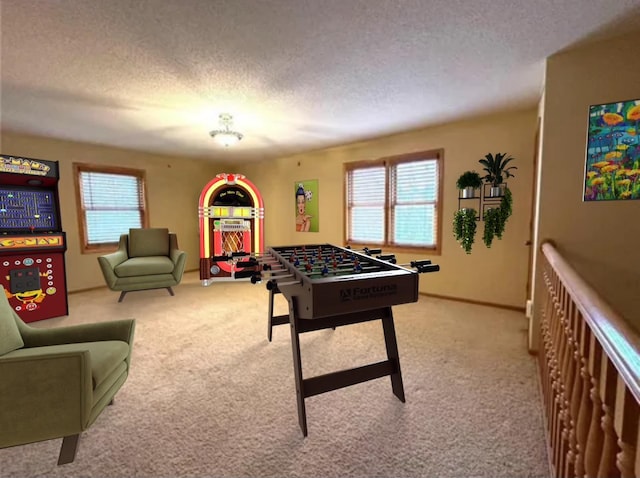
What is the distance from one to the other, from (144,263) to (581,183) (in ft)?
15.4

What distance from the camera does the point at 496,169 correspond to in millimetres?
3287

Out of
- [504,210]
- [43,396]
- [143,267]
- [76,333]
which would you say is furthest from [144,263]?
[504,210]

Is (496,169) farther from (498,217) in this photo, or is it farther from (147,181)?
(147,181)

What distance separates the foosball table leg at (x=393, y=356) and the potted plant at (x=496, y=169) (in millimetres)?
2286

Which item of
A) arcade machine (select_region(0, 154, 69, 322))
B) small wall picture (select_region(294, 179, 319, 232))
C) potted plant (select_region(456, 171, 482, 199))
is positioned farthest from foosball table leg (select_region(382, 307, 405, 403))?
arcade machine (select_region(0, 154, 69, 322))

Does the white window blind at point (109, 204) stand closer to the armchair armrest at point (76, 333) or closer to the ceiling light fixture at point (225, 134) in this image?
the ceiling light fixture at point (225, 134)

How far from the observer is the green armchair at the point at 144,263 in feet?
12.4

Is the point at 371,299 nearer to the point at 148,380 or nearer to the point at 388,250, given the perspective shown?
the point at 148,380

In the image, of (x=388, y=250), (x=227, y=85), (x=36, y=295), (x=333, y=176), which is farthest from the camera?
(x=333, y=176)

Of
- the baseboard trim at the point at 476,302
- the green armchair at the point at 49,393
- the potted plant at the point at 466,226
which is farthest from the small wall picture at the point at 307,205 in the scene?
the green armchair at the point at 49,393

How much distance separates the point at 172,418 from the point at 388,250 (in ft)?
11.5

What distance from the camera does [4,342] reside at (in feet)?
4.80

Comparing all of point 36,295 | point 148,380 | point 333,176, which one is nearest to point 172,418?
point 148,380

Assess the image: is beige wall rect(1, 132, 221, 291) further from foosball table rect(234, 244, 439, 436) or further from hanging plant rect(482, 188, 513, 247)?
hanging plant rect(482, 188, 513, 247)
